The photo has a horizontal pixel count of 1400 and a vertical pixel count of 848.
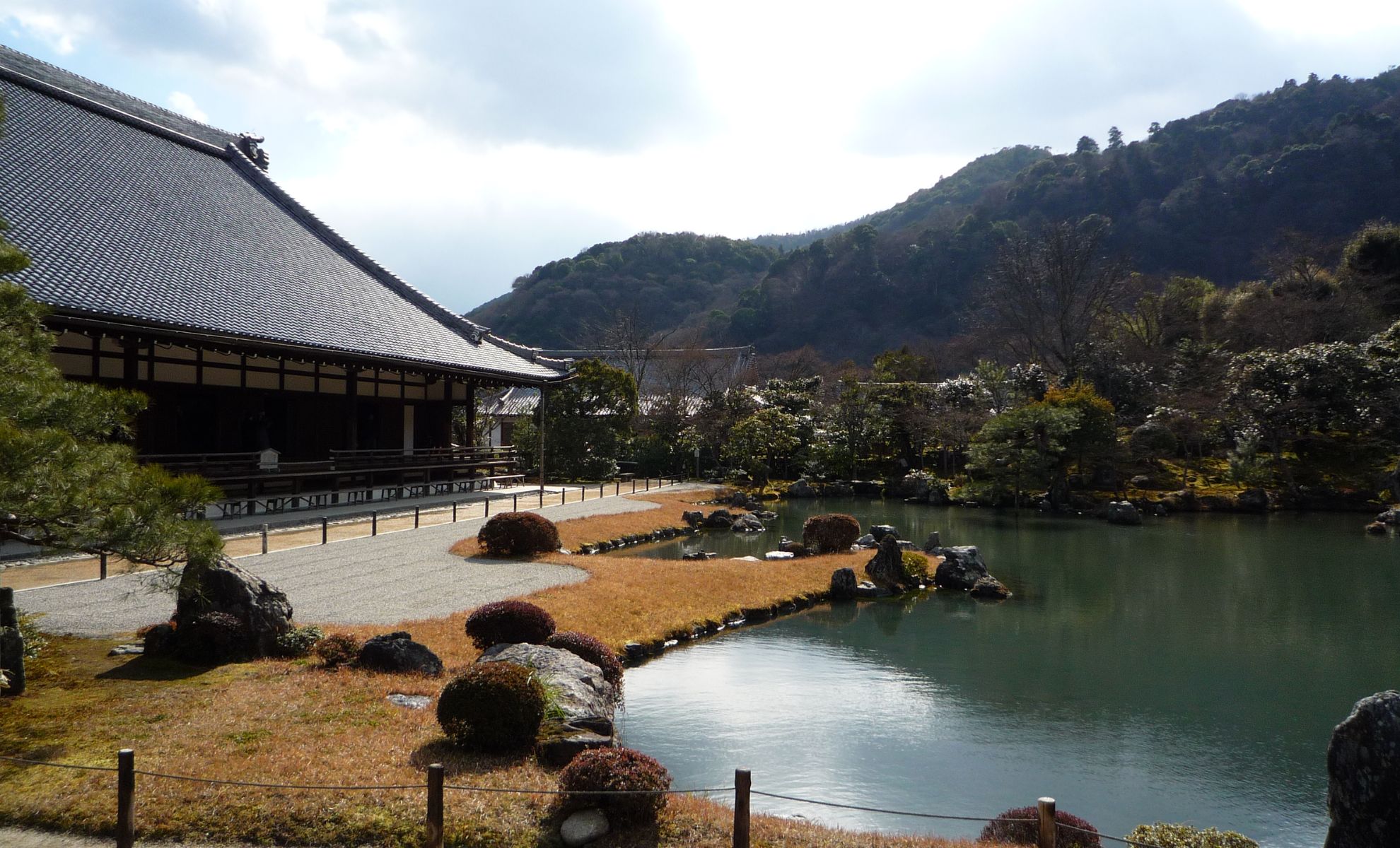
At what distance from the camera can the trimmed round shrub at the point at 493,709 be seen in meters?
6.38

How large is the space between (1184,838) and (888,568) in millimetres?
11190

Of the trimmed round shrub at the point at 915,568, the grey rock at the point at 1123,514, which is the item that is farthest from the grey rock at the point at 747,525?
the grey rock at the point at 1123,514

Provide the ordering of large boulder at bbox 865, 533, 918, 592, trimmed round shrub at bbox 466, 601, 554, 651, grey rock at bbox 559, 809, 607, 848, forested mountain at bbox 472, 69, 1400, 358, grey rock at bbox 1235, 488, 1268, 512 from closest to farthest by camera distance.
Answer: grey rock at bbox 559, 809, 607, 848 < trimmed round shrub at bbox 466, 601, 554, 651 < large boulder at bbox 865, 533, 918, 592 < grey rock at bbox 1235, 488, 1268, 512 < forested mountain at bbox 472, 69, 1400, 358

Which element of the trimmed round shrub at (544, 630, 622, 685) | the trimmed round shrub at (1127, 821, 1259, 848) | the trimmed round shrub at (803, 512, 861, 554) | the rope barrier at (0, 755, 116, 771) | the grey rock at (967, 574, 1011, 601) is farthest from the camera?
the trimmed round shrub at (803, 512, 861, 554)

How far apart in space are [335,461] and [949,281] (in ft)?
204

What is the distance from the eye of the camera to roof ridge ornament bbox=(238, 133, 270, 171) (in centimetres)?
2559

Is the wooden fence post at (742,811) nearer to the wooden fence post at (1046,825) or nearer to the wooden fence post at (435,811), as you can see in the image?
the wooden fence post at (1046,825)

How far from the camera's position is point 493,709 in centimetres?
638

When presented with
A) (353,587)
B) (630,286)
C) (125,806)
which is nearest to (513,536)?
(353,587)

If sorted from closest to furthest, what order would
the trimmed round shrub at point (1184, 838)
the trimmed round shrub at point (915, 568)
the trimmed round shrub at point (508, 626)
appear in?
1. the trimmed round shrub at point (1184, 838)
2. the trimmed round shrub at point (508, 626)
3. the trimmed round shrub at point (915, 568)

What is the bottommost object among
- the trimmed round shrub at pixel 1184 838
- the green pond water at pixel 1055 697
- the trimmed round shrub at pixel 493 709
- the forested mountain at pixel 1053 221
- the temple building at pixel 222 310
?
the green pond water at pixel 1055 697

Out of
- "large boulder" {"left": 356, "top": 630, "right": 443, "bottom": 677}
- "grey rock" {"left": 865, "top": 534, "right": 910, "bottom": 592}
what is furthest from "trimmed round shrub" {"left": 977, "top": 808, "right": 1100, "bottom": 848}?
"grey rock" {"left": 865, "top": 534, "right": 910, "bottom": 592}

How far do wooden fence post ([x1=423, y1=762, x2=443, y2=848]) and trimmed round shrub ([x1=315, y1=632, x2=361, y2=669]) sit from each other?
168 inches

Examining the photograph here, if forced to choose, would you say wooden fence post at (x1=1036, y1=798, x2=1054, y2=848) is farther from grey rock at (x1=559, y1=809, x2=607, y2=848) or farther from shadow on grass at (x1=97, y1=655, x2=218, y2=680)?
shadow on grass at (x1=97, y1=655, x2=218, y2=680)
